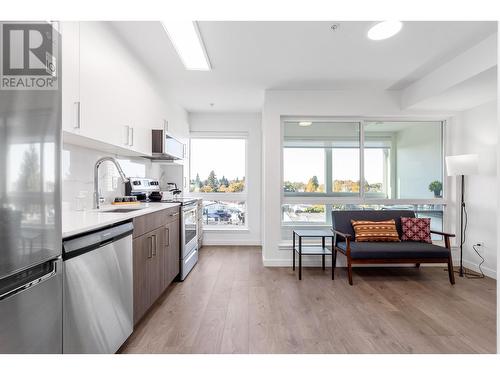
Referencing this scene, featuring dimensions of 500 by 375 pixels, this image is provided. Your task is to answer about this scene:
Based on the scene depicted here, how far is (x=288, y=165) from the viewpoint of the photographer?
4109 millimetres

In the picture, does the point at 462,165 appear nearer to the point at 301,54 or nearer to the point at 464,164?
the point at 464,164

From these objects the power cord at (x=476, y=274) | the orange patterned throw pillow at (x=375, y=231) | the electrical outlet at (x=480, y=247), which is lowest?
the power cord at (x=476, y=274)

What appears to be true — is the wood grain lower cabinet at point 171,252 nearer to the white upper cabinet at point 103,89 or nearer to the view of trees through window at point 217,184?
the white upper cabinet at point 103,89

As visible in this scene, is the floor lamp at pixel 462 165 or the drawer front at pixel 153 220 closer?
Answer: the drawer front at pixel 153 220

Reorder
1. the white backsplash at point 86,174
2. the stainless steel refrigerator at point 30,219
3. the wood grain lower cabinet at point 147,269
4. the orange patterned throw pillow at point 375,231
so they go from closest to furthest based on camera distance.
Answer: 1. the stainless steel refrigerator at point 30,219
2. the wood grain lower cabinet at point 147,269
3. the white backsplash at point 86,174
4. the orange patterned throw pillow at point 375,231

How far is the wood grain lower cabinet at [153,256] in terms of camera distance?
2012 mm

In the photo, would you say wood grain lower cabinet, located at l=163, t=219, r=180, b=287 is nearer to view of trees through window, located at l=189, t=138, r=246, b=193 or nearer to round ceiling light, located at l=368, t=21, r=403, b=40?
view of trees through window, located at l=189, t=138, r=246, b=193

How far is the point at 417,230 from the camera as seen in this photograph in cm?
351

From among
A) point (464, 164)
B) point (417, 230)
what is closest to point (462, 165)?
point (464, 164)

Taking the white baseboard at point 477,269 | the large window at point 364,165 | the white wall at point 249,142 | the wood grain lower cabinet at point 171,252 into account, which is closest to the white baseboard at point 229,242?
the white wall at point 249,142

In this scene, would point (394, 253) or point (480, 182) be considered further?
point (480, 182)

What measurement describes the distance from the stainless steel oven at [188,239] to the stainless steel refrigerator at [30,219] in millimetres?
2007

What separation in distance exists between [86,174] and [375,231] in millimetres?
3395

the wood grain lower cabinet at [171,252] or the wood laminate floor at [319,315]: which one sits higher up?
the wood grain lower cabinet at [171,252]
